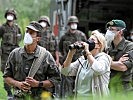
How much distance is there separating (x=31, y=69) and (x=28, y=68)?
5 centimetres

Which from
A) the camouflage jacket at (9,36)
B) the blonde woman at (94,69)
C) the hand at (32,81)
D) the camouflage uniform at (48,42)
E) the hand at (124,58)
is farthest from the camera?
the camouflage jacket at (9,36)

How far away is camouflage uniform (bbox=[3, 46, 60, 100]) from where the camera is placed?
19.0 ft

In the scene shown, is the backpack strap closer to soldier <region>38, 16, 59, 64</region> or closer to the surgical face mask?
the surgical face mask

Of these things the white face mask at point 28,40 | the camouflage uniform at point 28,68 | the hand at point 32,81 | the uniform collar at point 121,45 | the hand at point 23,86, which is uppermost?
the white face mask at point 28,40

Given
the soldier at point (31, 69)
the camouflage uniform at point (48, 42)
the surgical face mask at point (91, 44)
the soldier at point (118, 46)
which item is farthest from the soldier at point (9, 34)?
the surgical face mask at point (91, 44)

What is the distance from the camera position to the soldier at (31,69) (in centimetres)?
575

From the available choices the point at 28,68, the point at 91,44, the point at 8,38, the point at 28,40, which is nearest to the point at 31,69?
the point at 28,68

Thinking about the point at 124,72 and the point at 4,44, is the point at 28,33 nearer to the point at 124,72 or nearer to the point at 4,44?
the point at 124,72

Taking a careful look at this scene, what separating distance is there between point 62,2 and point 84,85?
8025mm

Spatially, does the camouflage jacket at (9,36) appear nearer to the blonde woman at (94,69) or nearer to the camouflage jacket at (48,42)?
the camouflage jacket at (48,42)

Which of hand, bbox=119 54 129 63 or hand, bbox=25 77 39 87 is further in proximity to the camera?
hand, bbox=119 54 129 63

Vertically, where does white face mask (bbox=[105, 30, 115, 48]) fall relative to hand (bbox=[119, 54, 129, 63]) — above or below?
above

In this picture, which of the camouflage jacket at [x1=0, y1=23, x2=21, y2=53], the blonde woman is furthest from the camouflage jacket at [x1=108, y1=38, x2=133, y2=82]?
the camouflage jacket at [x1=0, y1=23, x2=21, y2=53]

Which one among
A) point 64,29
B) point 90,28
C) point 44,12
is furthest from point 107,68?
point 44,12
